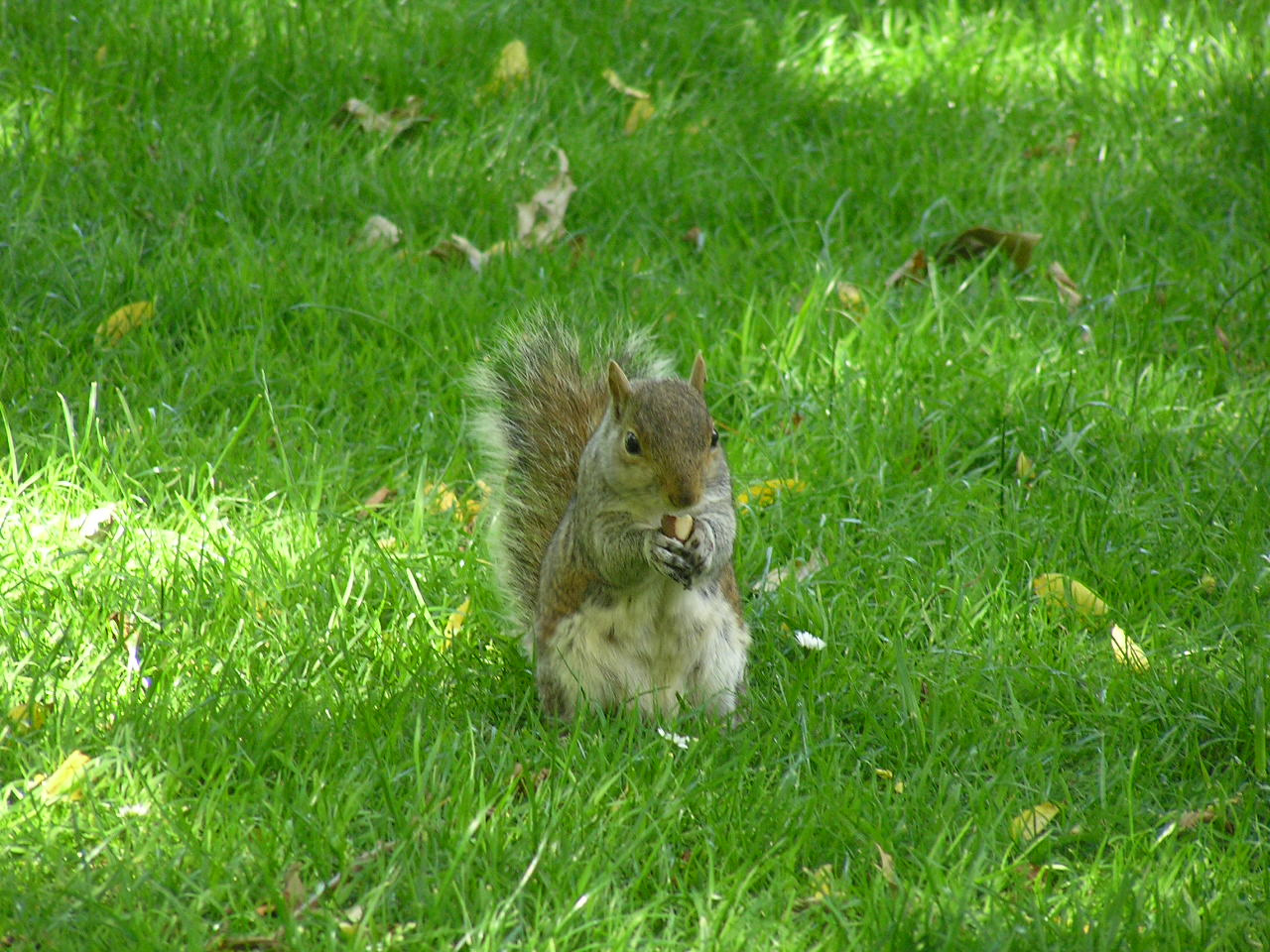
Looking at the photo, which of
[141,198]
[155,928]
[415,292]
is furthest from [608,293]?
[155,928]

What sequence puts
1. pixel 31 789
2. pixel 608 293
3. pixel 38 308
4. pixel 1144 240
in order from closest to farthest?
pixel 31 789 → pixel 38 308 → pixel 608 293 → pixel 1144 240

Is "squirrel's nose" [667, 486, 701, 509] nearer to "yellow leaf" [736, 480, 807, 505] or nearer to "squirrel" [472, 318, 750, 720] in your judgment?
"squirrel" [472, 318, 750, 720]

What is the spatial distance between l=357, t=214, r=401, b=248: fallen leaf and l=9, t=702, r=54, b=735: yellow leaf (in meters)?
1.55

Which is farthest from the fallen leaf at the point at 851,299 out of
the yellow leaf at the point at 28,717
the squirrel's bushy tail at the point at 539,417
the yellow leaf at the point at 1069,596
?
the yellow leaf at the point at 28,717

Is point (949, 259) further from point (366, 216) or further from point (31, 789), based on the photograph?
point (31, 789)

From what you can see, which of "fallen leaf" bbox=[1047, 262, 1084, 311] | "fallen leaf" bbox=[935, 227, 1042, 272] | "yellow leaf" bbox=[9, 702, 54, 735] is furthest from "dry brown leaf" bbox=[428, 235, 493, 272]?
"yellow leaf" bbox=[9, 702, 54, 735]

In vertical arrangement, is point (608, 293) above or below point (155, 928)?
below

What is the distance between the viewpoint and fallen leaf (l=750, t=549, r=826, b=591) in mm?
2432

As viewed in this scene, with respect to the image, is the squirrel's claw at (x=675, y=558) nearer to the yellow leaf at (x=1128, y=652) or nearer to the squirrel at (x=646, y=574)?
the squirrel at (x=646, y=574)

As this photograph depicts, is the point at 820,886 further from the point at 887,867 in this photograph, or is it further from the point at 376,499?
the point at 376,499

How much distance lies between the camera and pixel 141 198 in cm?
324

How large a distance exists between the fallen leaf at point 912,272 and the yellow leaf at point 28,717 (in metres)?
1.98

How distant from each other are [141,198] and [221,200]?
0.58ft

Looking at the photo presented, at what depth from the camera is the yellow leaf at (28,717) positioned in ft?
6.13
